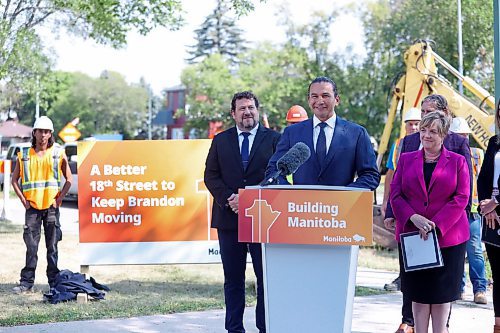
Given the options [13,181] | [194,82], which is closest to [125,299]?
[13,181]

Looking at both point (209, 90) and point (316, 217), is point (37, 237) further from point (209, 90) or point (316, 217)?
point (209, 90)

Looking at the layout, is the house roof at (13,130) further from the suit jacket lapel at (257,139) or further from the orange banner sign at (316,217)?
the orange banner sign at (316,217)

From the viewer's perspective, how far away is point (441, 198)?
5.28 metres

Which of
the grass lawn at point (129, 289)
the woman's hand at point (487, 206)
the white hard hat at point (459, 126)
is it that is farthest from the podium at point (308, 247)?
the white hard hat at point (459, 126)

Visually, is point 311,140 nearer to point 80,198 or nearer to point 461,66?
point 80,198

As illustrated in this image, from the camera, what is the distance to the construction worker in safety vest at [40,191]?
28.8 feet

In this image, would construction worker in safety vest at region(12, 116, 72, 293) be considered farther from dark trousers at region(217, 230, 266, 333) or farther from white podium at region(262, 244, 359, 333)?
white podium at region(262, 244, 359, 333)

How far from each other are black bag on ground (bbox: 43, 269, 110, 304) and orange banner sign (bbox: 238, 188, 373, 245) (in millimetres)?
4534

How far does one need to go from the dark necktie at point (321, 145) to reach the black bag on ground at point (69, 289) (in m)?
4.14

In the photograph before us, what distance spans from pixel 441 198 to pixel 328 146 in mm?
872

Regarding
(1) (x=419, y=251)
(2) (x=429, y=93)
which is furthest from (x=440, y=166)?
(2) (x=429, y=93)

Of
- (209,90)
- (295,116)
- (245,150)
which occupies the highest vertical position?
(209,90)

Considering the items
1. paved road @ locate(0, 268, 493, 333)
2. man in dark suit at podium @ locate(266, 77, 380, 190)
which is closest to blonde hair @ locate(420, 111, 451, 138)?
man in dark suit at podium @ locate(266, 77, 380, 190)

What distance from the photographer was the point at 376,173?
5.21m
